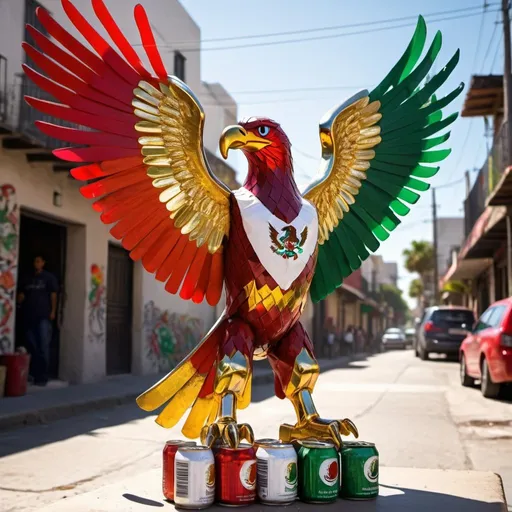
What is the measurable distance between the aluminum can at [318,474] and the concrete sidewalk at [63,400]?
4970mm

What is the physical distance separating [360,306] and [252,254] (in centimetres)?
4589

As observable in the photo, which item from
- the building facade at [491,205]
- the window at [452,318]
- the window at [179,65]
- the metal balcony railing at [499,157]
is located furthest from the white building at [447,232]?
the window at [179,65]

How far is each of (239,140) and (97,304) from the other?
9.54 m

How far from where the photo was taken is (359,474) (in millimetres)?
3381

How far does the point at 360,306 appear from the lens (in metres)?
48.8

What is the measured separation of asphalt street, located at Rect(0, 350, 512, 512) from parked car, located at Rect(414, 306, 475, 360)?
8.06 meters

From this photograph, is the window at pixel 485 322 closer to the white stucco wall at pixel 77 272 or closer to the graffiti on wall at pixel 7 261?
the white stucco wall at pixel 77 272

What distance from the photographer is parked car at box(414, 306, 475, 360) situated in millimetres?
19156

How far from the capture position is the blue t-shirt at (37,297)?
10.7 metres

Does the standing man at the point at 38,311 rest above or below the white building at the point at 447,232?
below

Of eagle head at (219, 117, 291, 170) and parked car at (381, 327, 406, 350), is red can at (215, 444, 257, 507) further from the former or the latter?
parked car at (381, 327, 406, 350)

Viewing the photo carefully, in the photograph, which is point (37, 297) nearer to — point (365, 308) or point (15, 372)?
point (15, 372)

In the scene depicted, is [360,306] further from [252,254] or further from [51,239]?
[252,254]

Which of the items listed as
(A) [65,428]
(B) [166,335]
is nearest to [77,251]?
(B) [166,335]
